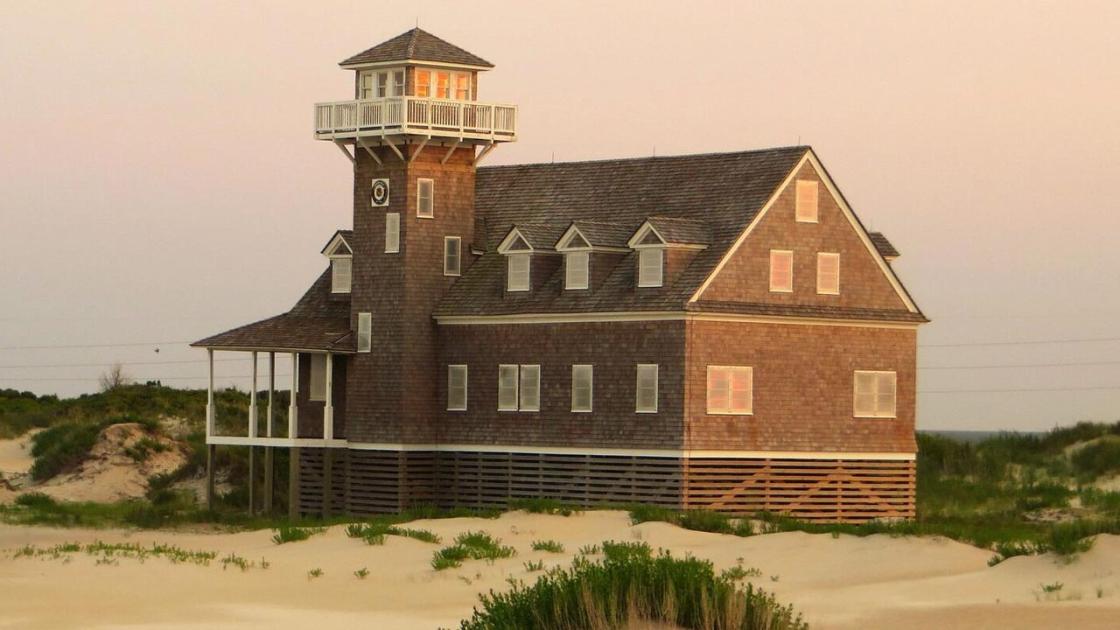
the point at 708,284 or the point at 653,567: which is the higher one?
the point at 708,284

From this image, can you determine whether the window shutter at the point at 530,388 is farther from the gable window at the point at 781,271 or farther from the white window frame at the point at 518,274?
the gable window at the point at 781,271

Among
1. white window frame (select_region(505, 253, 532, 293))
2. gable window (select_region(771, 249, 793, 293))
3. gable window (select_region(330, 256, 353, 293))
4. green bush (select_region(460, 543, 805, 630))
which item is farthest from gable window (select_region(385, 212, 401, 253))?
green bush (select_region(460, 543, 805, 630))

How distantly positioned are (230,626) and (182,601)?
128 inches

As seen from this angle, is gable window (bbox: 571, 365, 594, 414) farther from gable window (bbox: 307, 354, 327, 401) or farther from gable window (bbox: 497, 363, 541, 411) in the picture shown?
gable window (bbox: 307, 354, 327, 401)

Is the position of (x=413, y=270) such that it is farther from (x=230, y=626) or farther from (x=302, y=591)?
(x=230, y=626)

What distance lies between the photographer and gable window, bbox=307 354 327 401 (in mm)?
54438

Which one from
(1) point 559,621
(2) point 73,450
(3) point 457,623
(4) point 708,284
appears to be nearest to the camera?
(1) point 559,621

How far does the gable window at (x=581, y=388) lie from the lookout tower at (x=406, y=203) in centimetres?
400

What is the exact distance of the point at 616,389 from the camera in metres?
49.4

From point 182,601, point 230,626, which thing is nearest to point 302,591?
point 182,601

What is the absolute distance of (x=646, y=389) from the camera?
48.9 meters

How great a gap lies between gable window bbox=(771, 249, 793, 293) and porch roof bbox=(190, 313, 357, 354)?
34.3 feet

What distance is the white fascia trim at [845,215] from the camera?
48500mm

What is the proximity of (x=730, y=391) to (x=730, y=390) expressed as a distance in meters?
0.02
